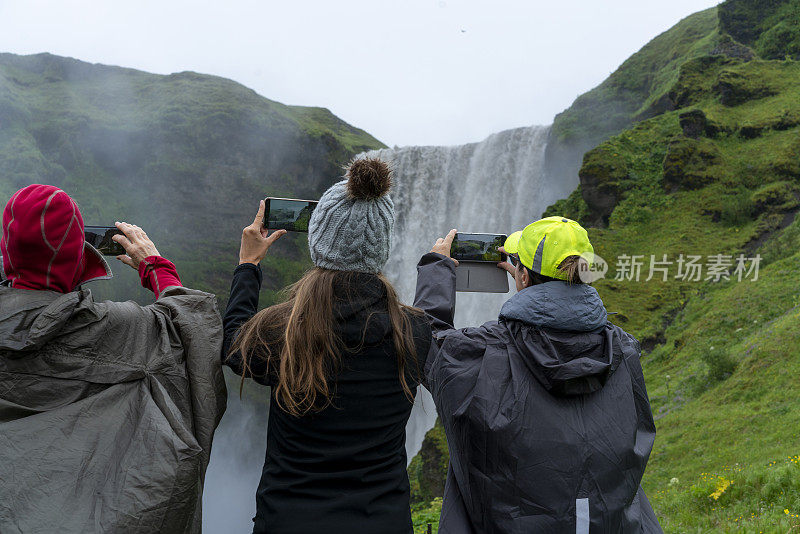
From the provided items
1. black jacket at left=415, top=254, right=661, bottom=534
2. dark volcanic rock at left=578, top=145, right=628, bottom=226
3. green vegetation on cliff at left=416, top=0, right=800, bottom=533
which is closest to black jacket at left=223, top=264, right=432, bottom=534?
black jacket at left=415, top=254, right=661, bottom=534

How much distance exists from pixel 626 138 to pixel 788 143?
526 cm

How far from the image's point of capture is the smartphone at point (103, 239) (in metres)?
2.83

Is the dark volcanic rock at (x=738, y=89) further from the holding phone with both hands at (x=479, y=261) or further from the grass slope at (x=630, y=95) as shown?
the holding phone with both hands at (x=479, y=261)

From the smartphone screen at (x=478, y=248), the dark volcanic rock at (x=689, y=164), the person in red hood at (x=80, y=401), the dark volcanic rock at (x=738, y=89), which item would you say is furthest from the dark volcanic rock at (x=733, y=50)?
the person in red hood at (x=80, y=401)

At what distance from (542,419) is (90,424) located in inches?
68.2

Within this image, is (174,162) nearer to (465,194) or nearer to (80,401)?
(465,194)

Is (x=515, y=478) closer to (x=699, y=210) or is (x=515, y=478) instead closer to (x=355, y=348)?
(x=355, y=348)

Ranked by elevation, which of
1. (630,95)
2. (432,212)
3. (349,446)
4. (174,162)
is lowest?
(349,446)

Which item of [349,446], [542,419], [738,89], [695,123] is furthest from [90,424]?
[738,89]

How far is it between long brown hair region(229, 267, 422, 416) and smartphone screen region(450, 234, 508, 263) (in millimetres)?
1169

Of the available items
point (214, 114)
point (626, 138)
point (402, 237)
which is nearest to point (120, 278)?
point (214, 114)

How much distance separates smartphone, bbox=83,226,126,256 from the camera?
2.83 meters

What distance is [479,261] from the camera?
3439 mm

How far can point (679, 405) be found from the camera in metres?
10.8
